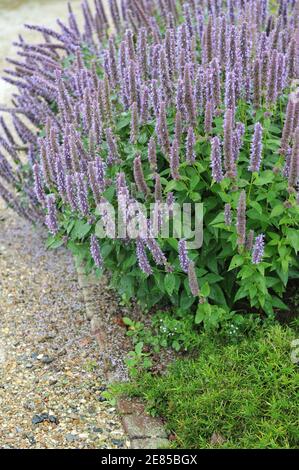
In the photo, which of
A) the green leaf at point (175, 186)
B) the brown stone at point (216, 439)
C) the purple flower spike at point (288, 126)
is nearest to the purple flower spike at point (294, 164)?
the purple flower spike at point (288, 126)

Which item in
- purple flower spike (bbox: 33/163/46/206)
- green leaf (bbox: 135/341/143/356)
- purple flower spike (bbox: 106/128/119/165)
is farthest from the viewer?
green leaf (bbox: 135/341/143/356)

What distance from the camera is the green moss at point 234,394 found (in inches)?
143

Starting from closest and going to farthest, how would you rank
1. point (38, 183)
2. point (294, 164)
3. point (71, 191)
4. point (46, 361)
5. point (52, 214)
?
point (294, 164)
point (71, 191)
point (52, 214)
point (38, 183)
point (46, 361)

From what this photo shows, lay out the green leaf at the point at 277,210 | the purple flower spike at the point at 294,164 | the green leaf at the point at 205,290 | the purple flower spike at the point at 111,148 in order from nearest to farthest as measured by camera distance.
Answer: the purple flower spike at the point at 294,164 < the green leaf at the point at 277,210 < the purple flower spike at the point at 111,148 < the green leaf at the point at 205,290

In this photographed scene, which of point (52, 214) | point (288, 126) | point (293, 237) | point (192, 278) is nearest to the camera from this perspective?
point (288, 126)

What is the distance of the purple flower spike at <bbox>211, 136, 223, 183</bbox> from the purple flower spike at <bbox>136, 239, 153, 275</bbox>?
562 mm

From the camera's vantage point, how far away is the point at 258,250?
3783mm

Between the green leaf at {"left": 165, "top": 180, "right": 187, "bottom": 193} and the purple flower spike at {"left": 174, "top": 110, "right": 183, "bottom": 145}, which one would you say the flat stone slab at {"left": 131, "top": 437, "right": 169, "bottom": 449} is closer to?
the green leaf at {"left": 165, "top": 180, "right": 187, "bottom": 193}

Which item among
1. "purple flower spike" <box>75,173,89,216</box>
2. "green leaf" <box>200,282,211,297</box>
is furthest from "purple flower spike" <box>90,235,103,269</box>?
"green leaf" <box>200,282,211,297</box>

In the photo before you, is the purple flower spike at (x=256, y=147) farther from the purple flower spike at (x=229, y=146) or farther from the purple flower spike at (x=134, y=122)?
the purple flower spike at (x=134, y=122)

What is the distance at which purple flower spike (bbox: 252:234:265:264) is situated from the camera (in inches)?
148

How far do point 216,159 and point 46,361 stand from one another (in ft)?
6.19

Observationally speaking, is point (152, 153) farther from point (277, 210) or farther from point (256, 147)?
point (277, 210)

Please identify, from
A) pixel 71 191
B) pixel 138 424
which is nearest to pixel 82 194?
pixel 71 191
